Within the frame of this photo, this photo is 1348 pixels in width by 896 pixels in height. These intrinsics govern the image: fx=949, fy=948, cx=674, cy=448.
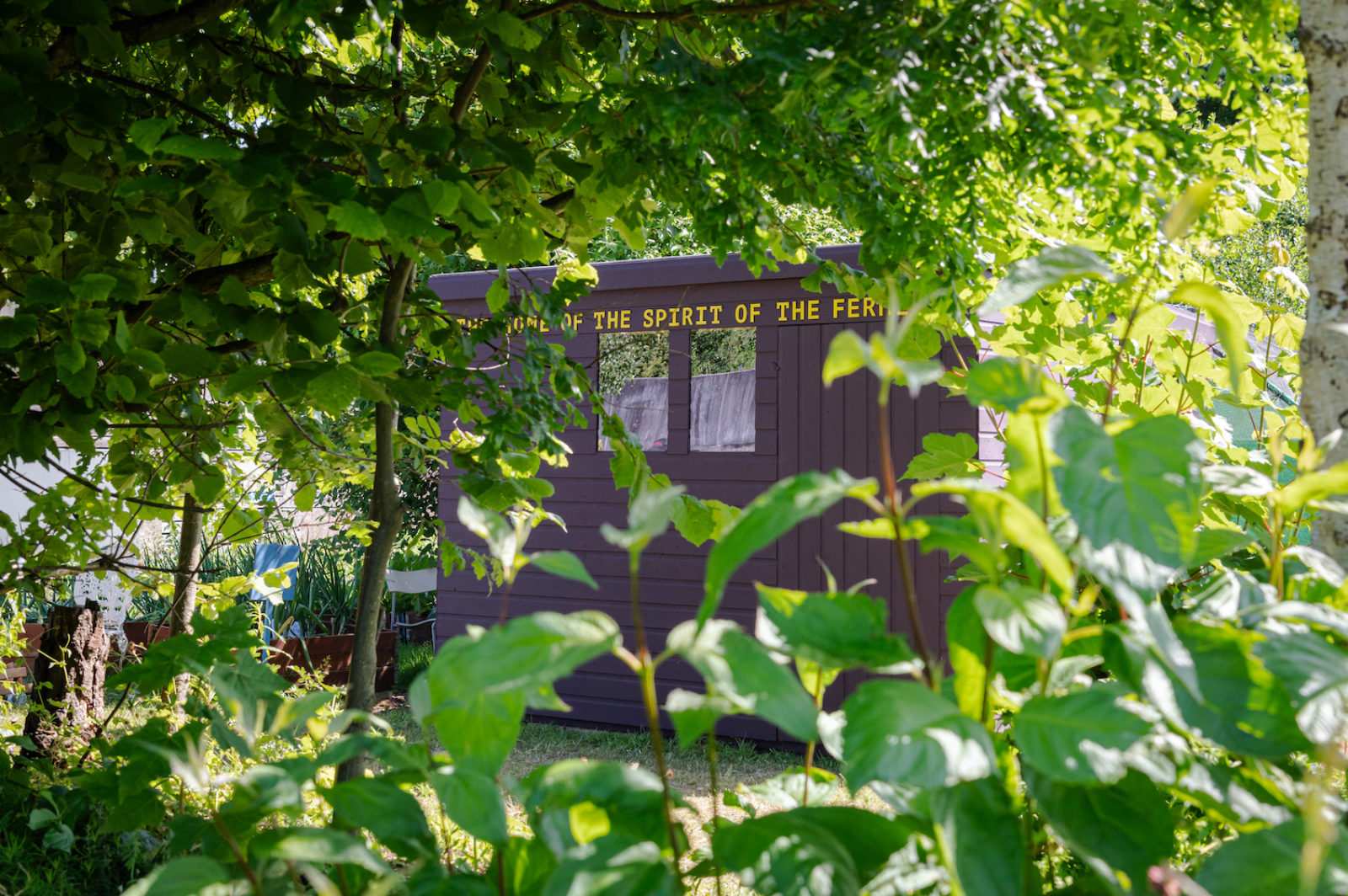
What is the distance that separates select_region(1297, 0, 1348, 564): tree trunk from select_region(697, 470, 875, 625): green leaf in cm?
61

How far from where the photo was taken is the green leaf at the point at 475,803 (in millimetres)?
574

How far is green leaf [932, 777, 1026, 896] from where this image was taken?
495 mm

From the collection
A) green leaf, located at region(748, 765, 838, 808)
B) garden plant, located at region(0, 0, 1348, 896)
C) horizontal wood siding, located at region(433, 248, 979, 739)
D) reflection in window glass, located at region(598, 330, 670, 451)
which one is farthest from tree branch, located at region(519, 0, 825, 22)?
reflection in window glass, located at region(598, 330, 670, 451)

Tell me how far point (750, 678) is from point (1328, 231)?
2.44ft

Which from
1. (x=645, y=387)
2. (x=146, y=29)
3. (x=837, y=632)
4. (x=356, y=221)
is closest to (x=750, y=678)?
(x=837, y=632)

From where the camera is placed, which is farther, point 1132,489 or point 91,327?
point 91,327

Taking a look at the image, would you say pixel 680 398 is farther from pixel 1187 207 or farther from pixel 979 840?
pixel 979 840

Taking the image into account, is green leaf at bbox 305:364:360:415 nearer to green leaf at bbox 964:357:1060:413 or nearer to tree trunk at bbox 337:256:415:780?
tree trunk at bbox 337:256:415:780

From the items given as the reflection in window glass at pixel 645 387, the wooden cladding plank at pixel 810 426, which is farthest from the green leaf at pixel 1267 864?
the reflection in window glass at pixel 645 387

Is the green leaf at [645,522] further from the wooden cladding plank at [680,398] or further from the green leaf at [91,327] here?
the wooden cladding plank at [680,398]

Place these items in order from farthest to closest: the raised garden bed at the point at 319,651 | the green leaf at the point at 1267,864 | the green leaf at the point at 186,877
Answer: the raised garden bed at the point at 319,651 → the green leaf at the point at 186,877 → the green leaf at the point at 1267,864

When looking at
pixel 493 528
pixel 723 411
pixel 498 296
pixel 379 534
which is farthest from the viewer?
pixel 723 411

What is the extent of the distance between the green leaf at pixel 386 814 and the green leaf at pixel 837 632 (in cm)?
28

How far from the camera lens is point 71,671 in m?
2.91
